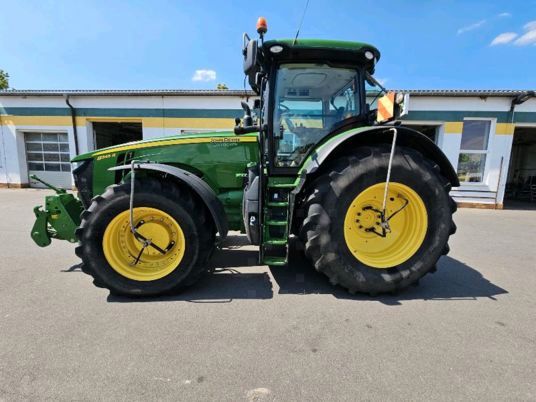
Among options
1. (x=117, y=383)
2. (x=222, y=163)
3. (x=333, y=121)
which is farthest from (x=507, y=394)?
(x=222, y=163)

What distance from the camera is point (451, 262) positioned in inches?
142

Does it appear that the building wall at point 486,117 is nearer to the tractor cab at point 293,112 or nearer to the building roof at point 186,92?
the building roof at point 186,92

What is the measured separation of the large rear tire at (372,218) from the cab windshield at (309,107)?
494mm

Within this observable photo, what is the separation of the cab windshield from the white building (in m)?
6.24

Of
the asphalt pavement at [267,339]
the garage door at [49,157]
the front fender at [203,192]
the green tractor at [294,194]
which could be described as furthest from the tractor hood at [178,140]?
the garage door at [49,157]

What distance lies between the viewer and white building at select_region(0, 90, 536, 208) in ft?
26.9

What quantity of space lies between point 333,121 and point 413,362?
226 centimetres

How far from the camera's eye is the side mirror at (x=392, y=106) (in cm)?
275

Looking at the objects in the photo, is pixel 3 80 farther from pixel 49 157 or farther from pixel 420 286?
pixel 420 286

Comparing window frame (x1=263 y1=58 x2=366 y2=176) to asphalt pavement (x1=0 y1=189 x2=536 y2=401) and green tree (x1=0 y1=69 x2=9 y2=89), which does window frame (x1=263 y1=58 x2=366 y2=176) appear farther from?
green tree (x1=0 y1=69 x2=9 y2=89)

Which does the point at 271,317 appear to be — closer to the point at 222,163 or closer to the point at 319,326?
the point at 319,326

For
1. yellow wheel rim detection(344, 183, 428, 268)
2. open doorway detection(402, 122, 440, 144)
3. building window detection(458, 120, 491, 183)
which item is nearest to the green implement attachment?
yellow wheel rim detection(344, 183, 428, 268)

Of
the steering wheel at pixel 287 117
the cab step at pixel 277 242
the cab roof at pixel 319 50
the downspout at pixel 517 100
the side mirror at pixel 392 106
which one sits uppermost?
the downspout at pixel 517 100

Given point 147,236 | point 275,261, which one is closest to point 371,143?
point 275,261
